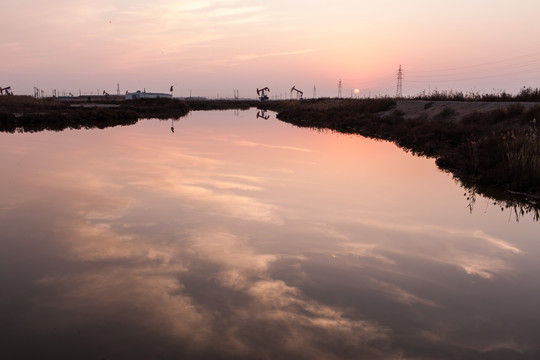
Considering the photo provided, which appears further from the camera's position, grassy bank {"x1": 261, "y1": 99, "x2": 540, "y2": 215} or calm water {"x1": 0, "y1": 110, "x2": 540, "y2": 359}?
grassy bank {"x1": 261, "y1": 99, "x2": 540, "y2": 215}

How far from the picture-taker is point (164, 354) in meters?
5.25

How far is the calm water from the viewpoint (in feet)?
18.3

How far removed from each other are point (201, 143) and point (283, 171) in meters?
12.4

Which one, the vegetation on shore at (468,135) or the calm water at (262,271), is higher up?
the vegetation on shore at (468,135)

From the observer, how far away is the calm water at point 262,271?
18.3 feet

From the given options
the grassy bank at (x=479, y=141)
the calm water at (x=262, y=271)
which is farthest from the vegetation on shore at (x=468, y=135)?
the calm water at (x=262, y=271)

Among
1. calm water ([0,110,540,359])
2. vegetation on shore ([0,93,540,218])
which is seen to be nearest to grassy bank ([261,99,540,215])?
vegetation on shore ([0,93,540,218])

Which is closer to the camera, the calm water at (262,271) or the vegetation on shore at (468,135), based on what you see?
the calm water at (262,271)

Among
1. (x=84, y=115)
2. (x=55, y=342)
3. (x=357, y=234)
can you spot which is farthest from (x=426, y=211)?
(x=84, y=115)

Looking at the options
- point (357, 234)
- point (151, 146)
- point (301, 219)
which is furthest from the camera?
point (151, 146)

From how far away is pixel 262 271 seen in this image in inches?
307

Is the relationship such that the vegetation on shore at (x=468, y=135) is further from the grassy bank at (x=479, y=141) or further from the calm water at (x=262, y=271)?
the calm water at (x=262, y=271)

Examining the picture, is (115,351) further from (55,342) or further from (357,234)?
(357,234)

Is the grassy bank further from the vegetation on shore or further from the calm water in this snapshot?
the calm water
